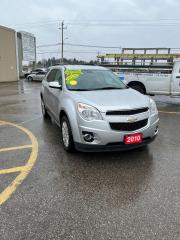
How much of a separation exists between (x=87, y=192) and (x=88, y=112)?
4.58 feet

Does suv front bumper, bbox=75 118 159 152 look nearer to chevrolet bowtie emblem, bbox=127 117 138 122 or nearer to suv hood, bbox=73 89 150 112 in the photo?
chevrolet bowtie emblem, bbox=127 117 138 122

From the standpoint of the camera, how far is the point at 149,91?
1064 cm

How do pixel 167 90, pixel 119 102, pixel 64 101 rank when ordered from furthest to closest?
pixel 167 90 < pixel 64 101 < pixel 119 102

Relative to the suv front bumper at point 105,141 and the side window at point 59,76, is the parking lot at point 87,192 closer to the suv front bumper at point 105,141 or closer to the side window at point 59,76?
the suv front bumper at point 105,141

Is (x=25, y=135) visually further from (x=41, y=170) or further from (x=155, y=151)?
(x=155, y=151)

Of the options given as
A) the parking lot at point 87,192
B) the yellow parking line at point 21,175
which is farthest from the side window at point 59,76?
the yellow parking line at point 21,175

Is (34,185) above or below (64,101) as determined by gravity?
below

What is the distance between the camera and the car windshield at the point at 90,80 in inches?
201

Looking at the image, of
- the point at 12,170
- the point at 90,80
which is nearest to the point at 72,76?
the point at 90,80

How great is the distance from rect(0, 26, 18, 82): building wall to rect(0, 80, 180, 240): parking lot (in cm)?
2283

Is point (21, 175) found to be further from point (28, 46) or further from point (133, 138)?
point (28, 46)

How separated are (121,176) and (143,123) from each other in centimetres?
107

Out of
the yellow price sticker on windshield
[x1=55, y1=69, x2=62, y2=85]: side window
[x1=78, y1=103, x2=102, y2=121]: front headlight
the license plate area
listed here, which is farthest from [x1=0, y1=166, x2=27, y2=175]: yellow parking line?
[x1=55, y1=69, x2=62, y2=85]: side window

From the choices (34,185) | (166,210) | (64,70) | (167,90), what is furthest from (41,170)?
(167,90)
